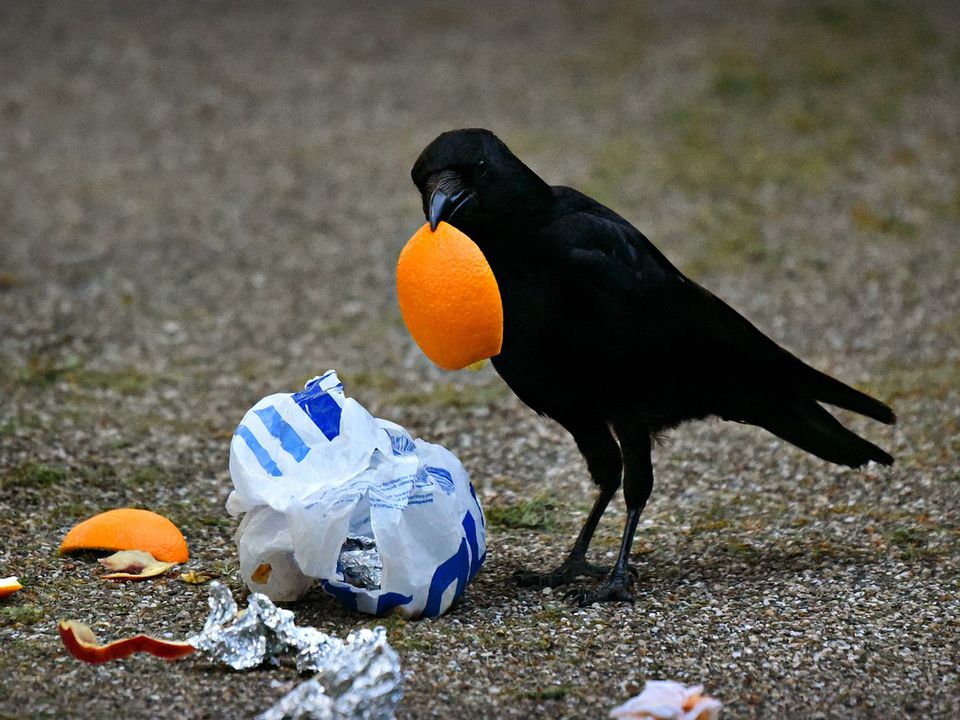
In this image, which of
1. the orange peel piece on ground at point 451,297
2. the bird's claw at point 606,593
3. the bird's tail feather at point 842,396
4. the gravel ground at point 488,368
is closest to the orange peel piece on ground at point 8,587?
the gravel ground at point 488,368

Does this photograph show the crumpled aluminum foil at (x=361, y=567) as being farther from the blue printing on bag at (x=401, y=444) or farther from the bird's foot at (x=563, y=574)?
the bird's foot at (x=563, y=574)

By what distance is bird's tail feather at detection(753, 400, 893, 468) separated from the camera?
3986mm

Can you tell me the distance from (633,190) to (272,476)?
202 inches

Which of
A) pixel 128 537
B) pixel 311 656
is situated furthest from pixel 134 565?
pixel 311 656

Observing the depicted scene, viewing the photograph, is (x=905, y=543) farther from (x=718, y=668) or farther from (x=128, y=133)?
(x=128, y=133)

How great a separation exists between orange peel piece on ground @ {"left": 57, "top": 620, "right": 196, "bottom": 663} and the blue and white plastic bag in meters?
0.36

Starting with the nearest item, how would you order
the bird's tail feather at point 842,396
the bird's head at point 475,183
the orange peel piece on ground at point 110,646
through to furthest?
the orange peel piece on ground at point 110,646 < the bird's head at point 475,183 < the bird's tail feather at point 842,396

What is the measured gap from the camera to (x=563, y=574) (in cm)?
374

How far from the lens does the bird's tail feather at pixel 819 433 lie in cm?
399

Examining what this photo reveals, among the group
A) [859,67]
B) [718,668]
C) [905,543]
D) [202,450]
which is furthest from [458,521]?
[859,67]

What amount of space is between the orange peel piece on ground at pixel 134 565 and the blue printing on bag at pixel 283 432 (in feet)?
2.17

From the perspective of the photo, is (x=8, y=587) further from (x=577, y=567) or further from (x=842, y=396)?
(x=842, y=396)

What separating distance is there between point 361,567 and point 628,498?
2.97 ft

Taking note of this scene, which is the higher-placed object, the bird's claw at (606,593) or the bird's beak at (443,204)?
the bird's beak at (443,204)
